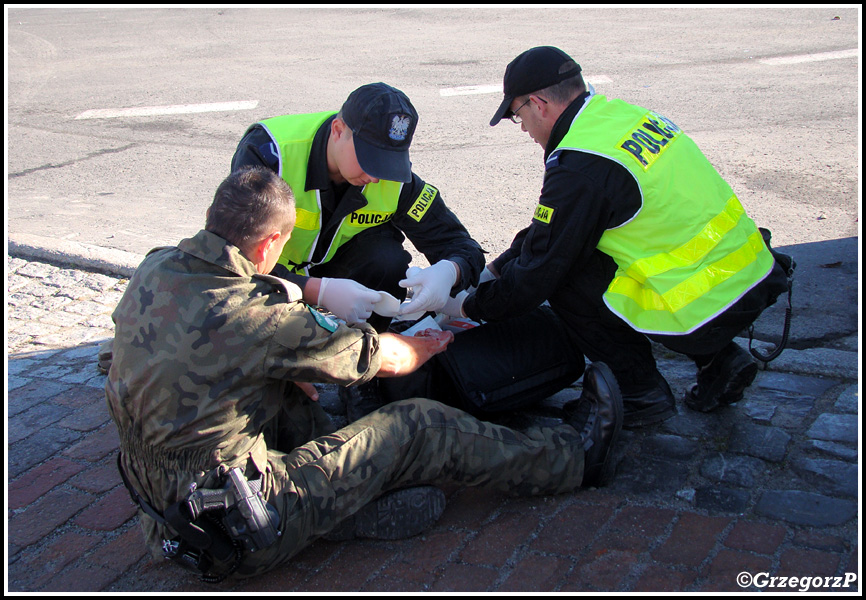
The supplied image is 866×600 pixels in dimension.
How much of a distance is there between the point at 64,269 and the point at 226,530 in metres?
3.15

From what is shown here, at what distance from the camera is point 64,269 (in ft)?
15.3

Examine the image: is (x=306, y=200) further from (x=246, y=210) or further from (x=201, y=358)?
(x=201, y=358)

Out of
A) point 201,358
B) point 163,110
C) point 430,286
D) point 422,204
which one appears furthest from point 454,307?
point 163,110

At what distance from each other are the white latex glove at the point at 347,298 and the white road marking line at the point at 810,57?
756 cm

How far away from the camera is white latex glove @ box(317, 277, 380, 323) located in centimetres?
302

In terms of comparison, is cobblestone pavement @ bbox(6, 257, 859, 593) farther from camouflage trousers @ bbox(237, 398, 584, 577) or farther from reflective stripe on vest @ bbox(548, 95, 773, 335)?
reflective stripe on vest @ bbox(548, 95, 773, 335)

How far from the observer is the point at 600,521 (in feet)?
8.07

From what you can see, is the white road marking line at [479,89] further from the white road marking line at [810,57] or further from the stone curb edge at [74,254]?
the stone curb edge at [74,254]

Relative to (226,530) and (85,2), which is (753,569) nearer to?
(226,530)

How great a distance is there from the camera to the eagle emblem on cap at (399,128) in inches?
113

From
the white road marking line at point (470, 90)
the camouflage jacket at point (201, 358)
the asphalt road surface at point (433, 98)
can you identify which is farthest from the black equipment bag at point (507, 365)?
the white road marking line at point (470, 90)

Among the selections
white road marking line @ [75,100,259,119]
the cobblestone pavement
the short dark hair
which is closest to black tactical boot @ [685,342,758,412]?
the cobblestone pavement

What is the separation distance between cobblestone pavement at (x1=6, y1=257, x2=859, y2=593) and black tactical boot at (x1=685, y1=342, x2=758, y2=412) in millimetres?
60

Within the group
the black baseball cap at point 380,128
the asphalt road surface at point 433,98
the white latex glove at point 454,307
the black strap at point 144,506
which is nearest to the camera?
the black strap at point 144,506
